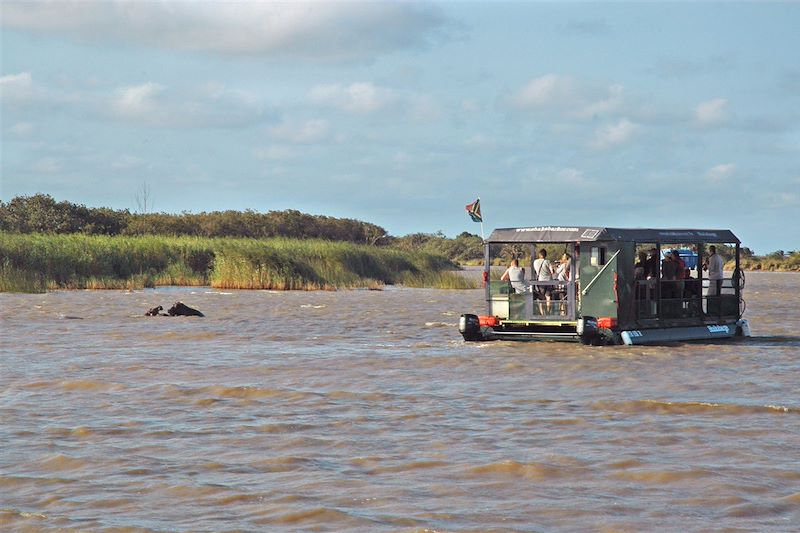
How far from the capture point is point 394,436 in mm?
10930

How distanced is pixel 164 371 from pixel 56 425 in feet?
15.6

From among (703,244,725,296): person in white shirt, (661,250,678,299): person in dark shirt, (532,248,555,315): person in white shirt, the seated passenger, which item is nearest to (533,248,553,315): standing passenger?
(532,248,555,315): person in white shirt

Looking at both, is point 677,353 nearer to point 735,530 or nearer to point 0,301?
point 735,530

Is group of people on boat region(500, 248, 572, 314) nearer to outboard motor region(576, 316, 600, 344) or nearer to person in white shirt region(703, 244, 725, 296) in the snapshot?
outboard motor region(576, 316, 600, 344)

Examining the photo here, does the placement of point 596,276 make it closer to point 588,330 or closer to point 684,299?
point 588,330

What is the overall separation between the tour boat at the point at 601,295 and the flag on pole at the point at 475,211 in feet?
7.45

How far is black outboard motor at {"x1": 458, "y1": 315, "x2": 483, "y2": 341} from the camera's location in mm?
21438

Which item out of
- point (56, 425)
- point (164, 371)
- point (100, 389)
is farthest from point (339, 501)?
point (164, 371)

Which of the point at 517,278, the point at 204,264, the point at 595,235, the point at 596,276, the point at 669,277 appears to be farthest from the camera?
the point at 204,264

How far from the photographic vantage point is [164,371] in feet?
52.8

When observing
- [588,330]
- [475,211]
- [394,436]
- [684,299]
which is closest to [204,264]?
[475,211]

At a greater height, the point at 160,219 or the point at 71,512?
the point at 160,219

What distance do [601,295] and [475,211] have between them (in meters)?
4.79

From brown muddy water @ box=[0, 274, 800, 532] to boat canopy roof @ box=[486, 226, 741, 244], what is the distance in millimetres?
2014
